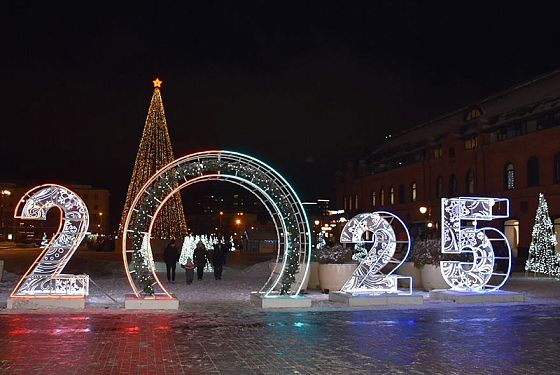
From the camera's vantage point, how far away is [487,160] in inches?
1844

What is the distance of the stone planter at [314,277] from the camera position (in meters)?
22.8

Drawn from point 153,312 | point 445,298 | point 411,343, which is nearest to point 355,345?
point 411,343

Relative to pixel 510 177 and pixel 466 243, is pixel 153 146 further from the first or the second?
pixel 510 177

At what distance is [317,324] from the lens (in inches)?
553

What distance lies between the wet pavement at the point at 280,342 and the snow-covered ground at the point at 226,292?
1346 millimetres

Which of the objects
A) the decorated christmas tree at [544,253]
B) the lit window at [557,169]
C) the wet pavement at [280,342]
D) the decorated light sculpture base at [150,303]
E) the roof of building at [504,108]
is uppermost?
the roof of building at [504,108]

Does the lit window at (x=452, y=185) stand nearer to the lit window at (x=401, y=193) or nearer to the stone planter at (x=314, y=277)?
the lit window at (x=401, y=193)

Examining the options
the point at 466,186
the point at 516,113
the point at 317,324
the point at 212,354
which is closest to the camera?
the point at 212,354

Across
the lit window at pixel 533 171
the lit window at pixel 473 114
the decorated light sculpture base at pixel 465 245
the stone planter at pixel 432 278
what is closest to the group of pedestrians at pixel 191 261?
the stone planter at pixel 432 278

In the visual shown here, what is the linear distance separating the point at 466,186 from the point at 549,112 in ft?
33.6

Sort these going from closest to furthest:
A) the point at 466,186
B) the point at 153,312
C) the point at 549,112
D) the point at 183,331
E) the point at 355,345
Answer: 1. the point at 355,345
2. the point at 183,331
3. the point at 153,312
4. the point at 549,112
5. the point at 466,186

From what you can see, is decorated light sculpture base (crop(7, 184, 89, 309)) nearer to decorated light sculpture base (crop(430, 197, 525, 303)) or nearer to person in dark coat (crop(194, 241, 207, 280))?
person in dark coat (crop(194, 241, 207, 280))

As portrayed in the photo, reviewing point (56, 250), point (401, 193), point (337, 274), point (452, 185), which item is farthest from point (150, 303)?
point (401, 193)

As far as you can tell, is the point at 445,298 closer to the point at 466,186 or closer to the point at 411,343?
the point at 411,343
